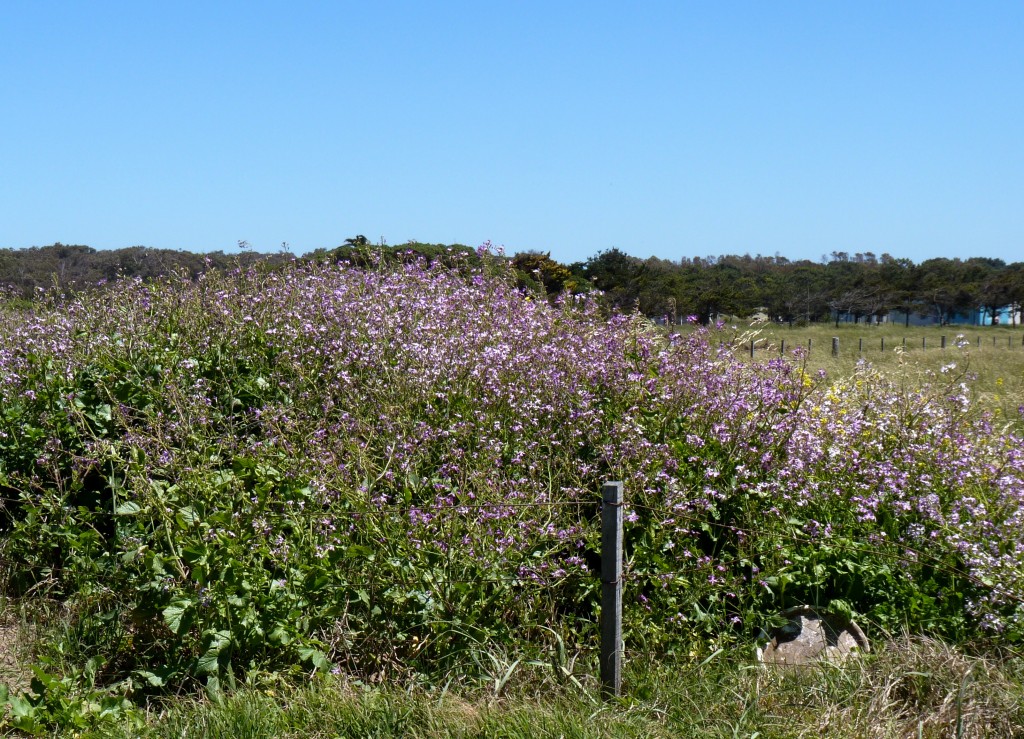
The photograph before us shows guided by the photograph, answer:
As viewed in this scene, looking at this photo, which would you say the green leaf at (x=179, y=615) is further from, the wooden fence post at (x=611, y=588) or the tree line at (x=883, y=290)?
the tree line at (x=883, y=290)

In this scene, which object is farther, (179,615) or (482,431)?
(482,431)

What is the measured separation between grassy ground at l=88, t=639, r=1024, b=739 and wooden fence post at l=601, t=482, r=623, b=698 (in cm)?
10

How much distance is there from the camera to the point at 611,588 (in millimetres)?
3703

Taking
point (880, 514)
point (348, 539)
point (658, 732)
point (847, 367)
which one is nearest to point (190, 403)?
point (348, 539)

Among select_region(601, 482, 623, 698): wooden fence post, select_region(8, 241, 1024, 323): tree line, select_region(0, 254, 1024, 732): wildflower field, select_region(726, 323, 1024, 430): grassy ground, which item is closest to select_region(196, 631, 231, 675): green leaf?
select_region(0, 254, 1024, 732): wildflower field

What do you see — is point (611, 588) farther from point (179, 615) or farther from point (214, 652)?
point (179, 615)

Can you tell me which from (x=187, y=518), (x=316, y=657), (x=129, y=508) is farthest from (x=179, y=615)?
(x=129, y=508)

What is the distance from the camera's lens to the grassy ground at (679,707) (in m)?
3.42

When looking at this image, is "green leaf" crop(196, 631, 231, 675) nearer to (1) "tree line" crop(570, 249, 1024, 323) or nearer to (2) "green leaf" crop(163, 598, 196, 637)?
(2) "green leaf" crop(163, 598, 196, 637)

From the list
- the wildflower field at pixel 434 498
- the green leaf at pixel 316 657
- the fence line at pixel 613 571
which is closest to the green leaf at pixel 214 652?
the wildflower field at pixel 434 498

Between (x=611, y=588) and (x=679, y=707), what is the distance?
0.51 meters

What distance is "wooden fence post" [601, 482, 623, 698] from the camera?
363 centimetres

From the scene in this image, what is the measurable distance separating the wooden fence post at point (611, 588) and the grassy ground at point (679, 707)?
0.10m

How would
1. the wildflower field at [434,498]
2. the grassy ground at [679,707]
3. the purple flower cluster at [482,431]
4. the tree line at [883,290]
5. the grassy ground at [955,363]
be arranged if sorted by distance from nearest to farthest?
1. the grassy ground at [679,707]
2. the wildflower field at [434,498]
3. the purple flower cluster at [482,431]
4. the grassy ground at [955,363]
5. the tree line at [883,290]
